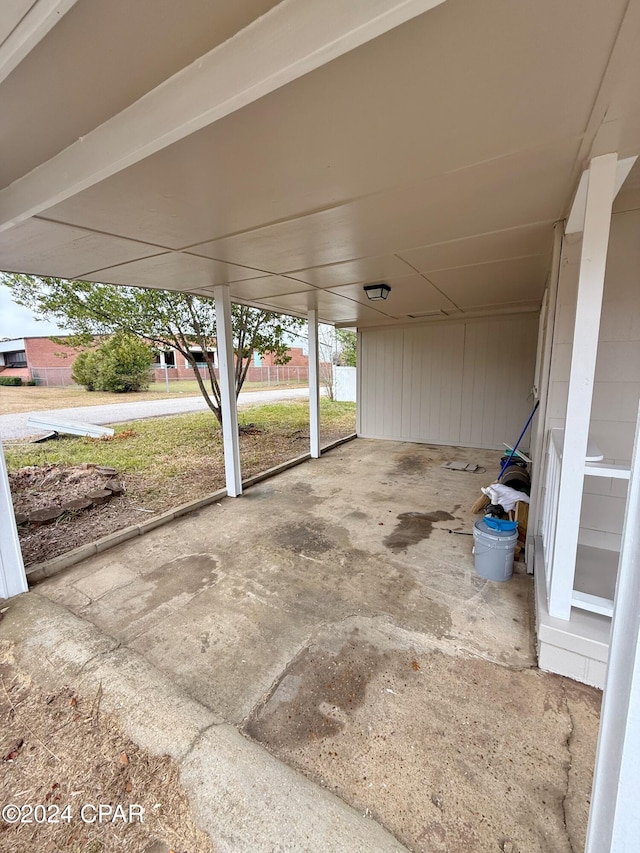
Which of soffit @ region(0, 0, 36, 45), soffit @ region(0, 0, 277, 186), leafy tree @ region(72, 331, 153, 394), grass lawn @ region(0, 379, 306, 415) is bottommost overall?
grass lawn @ region(0, 379, 306, 415)

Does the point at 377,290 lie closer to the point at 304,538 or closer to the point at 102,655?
the point at 304,538

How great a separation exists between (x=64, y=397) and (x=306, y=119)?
15969mm

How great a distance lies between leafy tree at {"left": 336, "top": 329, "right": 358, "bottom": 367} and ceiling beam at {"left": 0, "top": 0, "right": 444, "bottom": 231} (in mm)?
14197

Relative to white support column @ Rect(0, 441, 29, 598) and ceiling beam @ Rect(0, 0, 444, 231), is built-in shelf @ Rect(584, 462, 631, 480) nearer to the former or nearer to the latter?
ceiling beam @ Rect(0, 0, 444, 231)

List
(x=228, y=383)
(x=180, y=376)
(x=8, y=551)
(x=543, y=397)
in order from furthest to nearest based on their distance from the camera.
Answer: (x=180, y=376) → (x=228, y=383) → (x=543, y=397) → (x=8, y=551)

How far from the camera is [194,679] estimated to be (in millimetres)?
1787

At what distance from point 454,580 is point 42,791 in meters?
2.41

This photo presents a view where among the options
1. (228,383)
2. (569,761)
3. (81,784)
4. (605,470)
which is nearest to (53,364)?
(228,383)

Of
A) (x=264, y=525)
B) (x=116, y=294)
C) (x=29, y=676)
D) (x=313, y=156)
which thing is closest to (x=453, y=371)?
(x=264, y=525)

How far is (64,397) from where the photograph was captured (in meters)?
13.7

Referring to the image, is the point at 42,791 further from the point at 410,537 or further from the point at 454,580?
the point at 410,537

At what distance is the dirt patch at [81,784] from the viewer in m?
1.17

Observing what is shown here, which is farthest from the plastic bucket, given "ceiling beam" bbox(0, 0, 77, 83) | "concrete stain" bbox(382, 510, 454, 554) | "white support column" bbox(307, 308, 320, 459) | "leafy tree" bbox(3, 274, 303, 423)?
"leafy tree" bbox(3, 274, 303, 423)

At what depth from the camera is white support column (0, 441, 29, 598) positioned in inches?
94.1
